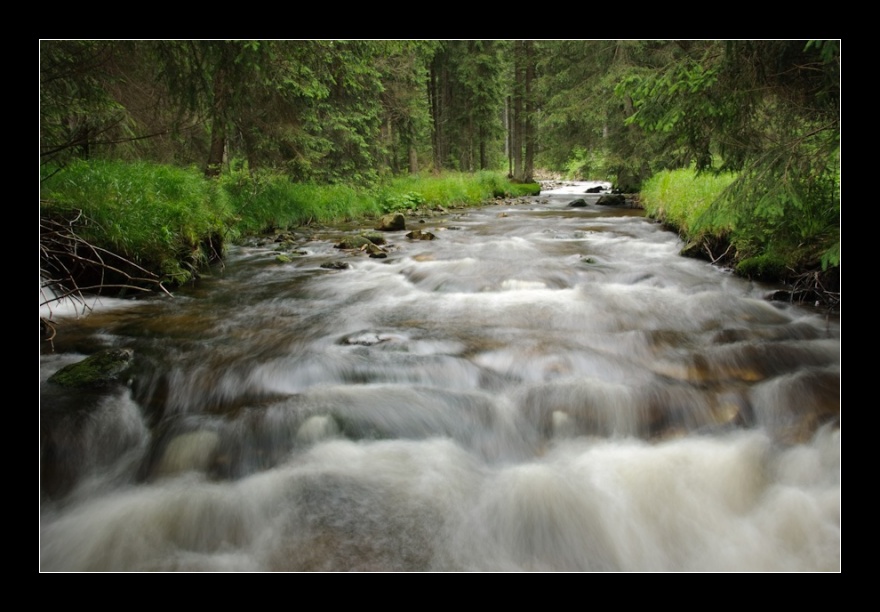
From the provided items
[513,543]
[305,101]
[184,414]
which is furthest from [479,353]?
[305,101]

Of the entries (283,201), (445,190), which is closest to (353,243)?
(283,201)

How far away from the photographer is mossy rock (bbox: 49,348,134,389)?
12.4 ft

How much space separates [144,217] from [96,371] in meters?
3.18

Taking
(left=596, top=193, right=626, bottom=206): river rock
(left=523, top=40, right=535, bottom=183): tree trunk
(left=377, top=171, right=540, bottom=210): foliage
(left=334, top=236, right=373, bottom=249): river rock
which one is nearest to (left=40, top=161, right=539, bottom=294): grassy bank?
(left=334, top=236, right=373, bottom=249): river rock

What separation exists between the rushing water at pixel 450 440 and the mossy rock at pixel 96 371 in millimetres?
108

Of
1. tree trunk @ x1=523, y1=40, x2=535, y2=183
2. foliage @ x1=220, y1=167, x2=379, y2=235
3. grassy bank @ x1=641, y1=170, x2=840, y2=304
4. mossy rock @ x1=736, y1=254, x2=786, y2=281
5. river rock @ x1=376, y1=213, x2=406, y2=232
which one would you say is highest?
tree trunk @ x1=523, y1=40, x2=535, y2=183

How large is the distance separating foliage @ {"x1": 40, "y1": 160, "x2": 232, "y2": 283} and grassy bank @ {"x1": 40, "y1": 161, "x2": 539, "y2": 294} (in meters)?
0.01

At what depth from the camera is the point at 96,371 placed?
3939mm

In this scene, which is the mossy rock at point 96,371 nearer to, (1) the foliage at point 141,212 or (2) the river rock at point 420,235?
(1) the foliage at point 141,212

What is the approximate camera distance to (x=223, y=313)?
584 cm

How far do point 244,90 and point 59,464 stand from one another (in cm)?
409

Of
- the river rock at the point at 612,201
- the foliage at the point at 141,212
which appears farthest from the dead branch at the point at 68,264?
the river rock at the point at 612,201

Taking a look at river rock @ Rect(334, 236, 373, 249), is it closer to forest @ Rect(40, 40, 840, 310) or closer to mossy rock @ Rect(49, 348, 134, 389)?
forest @ Rect(40, 40, 840, 310)

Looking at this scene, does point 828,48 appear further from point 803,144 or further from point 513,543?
point 513,543
